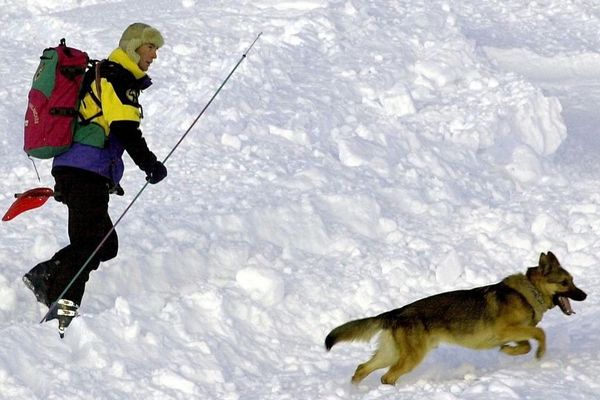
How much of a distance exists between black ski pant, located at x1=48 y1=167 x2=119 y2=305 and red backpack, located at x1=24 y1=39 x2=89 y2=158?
0.24m

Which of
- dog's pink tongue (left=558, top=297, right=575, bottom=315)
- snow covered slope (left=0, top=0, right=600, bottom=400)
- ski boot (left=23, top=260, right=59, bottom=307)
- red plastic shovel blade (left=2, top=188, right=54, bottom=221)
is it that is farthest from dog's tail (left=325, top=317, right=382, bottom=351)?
red plastic shovel blade (left=2, top=188, right=54, bottom=221)

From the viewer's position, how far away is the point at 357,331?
5816 mm

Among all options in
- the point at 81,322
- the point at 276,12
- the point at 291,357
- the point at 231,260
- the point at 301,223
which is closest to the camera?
the point at 81,322

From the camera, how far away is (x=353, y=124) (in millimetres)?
10336

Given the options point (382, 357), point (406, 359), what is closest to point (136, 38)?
point (382, 357)

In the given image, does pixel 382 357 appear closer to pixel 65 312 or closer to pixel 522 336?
pixel 522 336

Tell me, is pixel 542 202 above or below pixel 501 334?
below

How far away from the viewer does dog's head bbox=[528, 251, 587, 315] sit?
633 centimetres

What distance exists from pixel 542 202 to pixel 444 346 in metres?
2.99

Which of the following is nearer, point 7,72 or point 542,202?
point 542,202

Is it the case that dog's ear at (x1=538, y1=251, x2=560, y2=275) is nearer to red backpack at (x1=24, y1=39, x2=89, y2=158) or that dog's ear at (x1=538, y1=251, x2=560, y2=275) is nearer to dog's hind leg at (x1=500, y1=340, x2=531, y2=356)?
dog's hind leg at (x1=500, y1=340, x2=531, y2=356)

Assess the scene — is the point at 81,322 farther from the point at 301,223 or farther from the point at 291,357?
the point at 301,223

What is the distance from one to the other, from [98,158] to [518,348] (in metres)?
3.08

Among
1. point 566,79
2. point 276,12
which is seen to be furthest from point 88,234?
point 566,79
